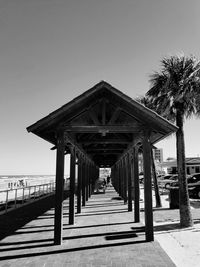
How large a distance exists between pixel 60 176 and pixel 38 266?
8.46ft

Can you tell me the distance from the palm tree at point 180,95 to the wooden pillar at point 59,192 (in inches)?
202

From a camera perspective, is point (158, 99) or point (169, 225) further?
point (158, 99)

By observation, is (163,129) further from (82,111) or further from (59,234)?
(59,234)

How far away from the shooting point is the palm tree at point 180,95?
9148 mm

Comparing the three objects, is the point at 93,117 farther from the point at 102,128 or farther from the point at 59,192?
the point at 59,192

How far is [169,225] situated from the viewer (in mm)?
8898

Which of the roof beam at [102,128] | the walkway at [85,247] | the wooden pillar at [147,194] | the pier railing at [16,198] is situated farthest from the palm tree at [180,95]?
the pier railing at [16,198]

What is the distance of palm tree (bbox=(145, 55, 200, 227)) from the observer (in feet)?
30.0

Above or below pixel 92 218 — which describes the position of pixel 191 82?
above

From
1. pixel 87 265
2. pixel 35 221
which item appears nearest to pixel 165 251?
pixel 87 265

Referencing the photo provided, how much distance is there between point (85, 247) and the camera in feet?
19.9

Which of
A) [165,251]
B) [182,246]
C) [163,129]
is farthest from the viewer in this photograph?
[163,129]

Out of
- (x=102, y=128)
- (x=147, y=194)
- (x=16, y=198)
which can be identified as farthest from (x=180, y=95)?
(x=16, y=198)

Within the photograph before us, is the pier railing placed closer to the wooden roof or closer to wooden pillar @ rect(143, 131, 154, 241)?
the wooden roof
